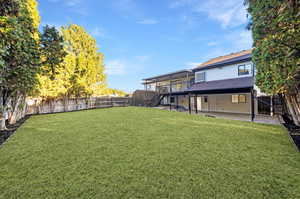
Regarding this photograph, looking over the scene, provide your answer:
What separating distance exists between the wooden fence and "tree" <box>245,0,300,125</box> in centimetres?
1555

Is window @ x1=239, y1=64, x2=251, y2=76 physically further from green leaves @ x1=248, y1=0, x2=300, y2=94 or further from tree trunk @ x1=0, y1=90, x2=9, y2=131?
tree trunk @ x1=0, y1=90, x2=9, y2=131

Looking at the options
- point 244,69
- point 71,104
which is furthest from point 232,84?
point 71,104

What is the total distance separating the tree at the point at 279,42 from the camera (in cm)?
368

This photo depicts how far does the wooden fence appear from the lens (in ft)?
42.9

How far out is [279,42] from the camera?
3.92m

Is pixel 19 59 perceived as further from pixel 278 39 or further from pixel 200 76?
pixel 200 76

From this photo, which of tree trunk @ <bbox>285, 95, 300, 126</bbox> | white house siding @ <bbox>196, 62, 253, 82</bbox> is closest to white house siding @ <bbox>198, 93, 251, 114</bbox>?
white house siding @ <bbox>196, 62, 253, 82</bbox>

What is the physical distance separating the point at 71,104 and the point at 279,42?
17.4 metres

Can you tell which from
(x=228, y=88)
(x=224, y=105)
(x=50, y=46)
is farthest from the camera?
(x=224, y=105)

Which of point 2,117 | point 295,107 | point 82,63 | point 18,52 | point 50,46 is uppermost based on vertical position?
point 82,63

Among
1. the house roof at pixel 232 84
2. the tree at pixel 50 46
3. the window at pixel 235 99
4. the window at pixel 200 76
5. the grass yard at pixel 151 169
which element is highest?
the tree at pixel 50 46

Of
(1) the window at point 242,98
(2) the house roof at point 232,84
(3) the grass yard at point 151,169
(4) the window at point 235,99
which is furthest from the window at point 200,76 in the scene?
(3) the grass yard at point 151,169

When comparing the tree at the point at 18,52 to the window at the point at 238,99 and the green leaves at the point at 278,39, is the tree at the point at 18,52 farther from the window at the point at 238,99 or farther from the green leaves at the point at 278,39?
the window at the point at 238,99

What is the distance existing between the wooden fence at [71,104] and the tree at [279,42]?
15.6 metres
